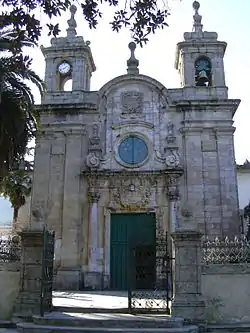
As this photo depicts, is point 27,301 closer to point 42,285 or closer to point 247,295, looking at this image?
point 42,285

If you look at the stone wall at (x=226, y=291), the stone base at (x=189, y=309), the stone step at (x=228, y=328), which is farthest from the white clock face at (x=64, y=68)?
the stone step at (x=228, y=328)

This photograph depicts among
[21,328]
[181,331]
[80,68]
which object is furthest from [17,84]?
[181,331]

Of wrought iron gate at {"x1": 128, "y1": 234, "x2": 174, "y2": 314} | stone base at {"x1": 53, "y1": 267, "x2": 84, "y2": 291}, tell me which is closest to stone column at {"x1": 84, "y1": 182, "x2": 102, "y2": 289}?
stone base at {"x1": 53, "y1": 267, "x2": 84, "y2": 291}

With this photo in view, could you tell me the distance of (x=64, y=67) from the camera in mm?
18016

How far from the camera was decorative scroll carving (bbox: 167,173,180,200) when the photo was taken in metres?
15.4

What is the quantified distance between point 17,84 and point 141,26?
7.90 metres

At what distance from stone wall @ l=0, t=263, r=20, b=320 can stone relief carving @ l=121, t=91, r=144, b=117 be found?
8.53m

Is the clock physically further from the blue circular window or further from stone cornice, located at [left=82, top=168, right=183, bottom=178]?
stone cornice, located at [left=82, top=168, right=183, bottom=178]

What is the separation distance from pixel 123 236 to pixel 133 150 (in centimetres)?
333

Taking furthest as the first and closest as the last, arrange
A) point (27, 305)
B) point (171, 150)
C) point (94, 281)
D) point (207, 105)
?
point (207, 105), point (171, 150), point (94, 281), point (27, 305)

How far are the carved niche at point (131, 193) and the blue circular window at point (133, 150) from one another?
80cm

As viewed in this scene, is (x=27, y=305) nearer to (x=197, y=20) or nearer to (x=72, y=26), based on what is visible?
(x=72, y=26)

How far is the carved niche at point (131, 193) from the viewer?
→ 15586 mm

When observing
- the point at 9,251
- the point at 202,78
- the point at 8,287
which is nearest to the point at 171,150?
the point at 202,78
